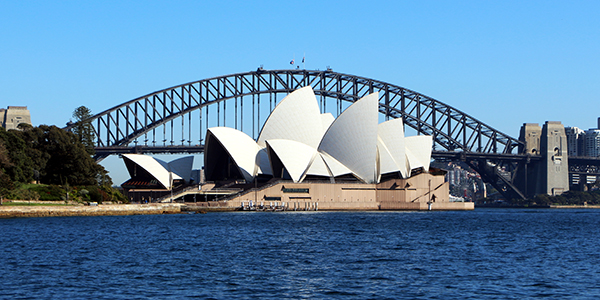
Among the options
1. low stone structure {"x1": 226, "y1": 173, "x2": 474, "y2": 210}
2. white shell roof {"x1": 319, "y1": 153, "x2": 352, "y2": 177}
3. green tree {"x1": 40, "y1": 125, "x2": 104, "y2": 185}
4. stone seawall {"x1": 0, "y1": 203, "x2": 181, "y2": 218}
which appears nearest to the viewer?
stone seawall {"x1": 0, "y1": 203, "x2": 181, "y2": 218}

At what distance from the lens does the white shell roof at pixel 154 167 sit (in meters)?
99.8

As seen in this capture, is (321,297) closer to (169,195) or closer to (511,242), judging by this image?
(511,242)

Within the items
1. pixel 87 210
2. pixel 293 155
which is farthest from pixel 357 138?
pixel 87 210

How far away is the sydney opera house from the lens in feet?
297

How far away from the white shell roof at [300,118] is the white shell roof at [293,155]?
376 centimetres

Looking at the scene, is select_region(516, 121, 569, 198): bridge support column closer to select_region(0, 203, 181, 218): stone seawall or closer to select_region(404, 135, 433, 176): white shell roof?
select_region(404, 135, 433, 176): white shell roof

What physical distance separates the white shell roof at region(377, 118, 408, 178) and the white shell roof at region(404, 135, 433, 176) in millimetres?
3748

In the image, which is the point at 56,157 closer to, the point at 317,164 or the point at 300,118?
the point at 317,164

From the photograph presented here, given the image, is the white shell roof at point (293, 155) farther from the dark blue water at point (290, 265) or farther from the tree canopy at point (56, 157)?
the dark blue water at point (290, 265)

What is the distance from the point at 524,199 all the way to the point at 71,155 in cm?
9868

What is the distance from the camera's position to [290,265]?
1156 inches

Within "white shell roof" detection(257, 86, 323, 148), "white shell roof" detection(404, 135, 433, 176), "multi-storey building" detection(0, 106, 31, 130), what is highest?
"multi-storey building" detection(0, 106, 31, 130)

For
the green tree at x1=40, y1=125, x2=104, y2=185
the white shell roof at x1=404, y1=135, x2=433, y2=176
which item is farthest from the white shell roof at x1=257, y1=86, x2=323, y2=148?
the green tree at x1=40, y1=125, x2=104, y2=185

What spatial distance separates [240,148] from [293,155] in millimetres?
9187
